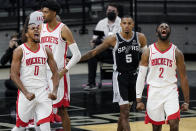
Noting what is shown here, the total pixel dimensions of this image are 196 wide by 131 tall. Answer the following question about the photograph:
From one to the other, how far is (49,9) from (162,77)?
233 centimetres

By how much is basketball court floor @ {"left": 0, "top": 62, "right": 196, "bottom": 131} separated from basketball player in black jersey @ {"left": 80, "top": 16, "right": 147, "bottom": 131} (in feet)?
3.67

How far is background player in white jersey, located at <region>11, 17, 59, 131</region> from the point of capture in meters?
9.84

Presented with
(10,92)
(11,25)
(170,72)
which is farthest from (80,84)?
(170,72)

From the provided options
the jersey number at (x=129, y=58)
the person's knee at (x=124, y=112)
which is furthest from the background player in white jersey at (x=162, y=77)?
the jersey number at (x=129, y=58)

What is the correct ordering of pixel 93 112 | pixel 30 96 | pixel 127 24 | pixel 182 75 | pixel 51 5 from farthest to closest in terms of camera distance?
pixel 93 112 < pixel 127 24 < pixel 51 5 < pixel 182 75 < pixel 30 96

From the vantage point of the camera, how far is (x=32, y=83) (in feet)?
32.5

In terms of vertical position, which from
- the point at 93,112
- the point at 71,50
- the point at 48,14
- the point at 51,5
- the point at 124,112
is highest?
the point at 51,5

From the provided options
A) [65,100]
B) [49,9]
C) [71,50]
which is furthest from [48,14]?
[65,100]

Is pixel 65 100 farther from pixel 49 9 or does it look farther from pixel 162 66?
pixel 162 66

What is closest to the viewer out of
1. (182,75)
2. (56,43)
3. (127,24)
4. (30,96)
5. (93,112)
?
(30,96)

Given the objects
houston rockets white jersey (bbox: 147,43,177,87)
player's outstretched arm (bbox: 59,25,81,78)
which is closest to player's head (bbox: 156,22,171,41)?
houston rockets white jersey (bbox: 147,43,177,87)

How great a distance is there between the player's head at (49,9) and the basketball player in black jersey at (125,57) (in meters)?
0.88

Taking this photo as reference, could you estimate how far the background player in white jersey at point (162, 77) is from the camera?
10.0 metres

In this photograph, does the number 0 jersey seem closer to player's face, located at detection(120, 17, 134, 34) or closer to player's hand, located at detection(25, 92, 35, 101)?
player's face, located at detection(120, 17, 134, 34)
